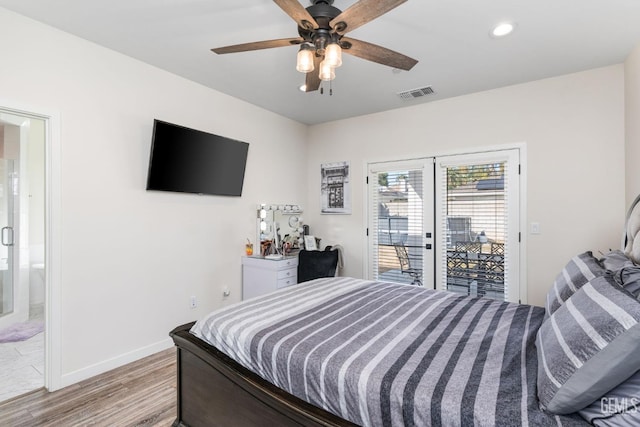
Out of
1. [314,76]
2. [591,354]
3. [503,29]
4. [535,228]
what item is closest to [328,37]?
A: [314,76]

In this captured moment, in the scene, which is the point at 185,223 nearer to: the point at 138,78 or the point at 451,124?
the point at 138,78

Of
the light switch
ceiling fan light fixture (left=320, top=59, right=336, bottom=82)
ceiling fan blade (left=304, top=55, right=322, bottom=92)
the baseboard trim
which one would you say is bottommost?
the baseboard trim

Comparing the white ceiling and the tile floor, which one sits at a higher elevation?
the white ceiling

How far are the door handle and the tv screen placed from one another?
2.18 metres

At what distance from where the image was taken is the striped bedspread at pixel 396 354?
1.02m

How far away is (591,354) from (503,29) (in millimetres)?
2324

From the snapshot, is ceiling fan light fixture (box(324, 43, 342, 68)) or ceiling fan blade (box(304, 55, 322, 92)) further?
ceiling fan blade (box(304, 55, 322, 92))

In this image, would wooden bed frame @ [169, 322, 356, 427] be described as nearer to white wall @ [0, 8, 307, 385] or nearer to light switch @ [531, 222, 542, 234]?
white wall @ [0, 8, 307, 385]

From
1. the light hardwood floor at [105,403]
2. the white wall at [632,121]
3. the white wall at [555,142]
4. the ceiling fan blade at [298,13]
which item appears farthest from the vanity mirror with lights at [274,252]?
the white wall at [632,121]

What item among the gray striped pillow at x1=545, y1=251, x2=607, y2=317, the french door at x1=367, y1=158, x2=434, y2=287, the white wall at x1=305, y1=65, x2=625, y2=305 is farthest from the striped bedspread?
the french door at x1=367, y1=158, x2=434, y2=287

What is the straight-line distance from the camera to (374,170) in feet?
13.9

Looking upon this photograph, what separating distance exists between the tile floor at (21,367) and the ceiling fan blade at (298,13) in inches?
125

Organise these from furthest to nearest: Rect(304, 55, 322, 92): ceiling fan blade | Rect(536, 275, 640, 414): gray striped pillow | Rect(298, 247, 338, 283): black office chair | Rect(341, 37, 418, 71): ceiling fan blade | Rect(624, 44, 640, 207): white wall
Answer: Rect(298, 247, 338, 283): black office chair → Rect(624, 44, 640, 207): white wall → Rect(304, 55, 322, 92): ceiling fan blade → Rect(341, 37, 418, 71): ceiling fan blade → Rect(536, 275, 640, 414): gray striped pillow

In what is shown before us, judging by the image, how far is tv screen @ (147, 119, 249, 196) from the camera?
292cm
